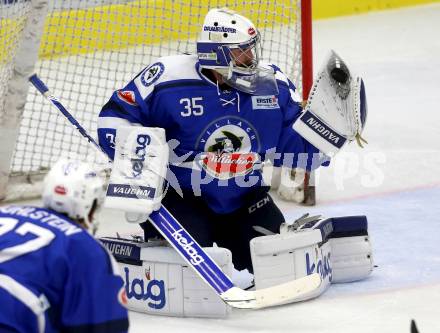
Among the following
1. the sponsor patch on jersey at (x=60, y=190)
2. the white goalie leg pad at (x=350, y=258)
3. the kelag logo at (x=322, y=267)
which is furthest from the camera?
the white goalie leg pad at (x=350, y=258)

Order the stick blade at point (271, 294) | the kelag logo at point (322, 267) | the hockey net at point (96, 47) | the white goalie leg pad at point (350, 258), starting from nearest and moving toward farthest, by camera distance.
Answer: the stick blade at point (271, 294), the kelag logo at point (322, 267), the white goalie leg pad at point (350, 258), the hockey net at point (96, 47)

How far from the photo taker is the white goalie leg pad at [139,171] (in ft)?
13.5

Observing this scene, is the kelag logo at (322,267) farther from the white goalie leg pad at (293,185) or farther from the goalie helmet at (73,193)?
the goalie helmet at (73,193)

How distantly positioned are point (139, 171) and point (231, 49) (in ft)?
1.65

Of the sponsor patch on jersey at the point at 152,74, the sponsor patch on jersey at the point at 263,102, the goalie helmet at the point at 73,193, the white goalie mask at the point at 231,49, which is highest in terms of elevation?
the goalie helmet at the point at 73,193

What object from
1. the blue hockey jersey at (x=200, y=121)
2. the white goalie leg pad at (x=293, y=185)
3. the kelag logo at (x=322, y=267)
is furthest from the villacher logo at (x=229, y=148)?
the white goalie leg pad at (x=293, y=185)

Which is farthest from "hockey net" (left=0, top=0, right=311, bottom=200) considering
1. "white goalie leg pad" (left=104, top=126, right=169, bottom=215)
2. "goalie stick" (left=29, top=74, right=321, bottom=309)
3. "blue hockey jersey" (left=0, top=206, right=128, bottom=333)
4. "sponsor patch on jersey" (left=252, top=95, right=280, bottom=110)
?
"blue hockey jersey" (left=0, top=206, right=128, bottom=333)

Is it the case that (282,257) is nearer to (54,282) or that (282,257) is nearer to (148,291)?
(148,291)

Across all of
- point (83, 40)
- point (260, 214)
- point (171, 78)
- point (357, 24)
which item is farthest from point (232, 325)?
point (357, 24)

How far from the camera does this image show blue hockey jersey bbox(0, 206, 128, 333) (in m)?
2.72

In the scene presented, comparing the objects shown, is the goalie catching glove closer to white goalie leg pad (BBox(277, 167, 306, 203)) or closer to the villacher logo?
the villacher logo

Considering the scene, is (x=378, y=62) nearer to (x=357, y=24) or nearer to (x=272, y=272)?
(x=357, y=24)

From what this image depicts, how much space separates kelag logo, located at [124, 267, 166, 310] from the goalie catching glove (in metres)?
0.70

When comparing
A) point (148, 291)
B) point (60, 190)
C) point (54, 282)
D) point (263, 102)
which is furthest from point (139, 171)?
point (54, 282)
